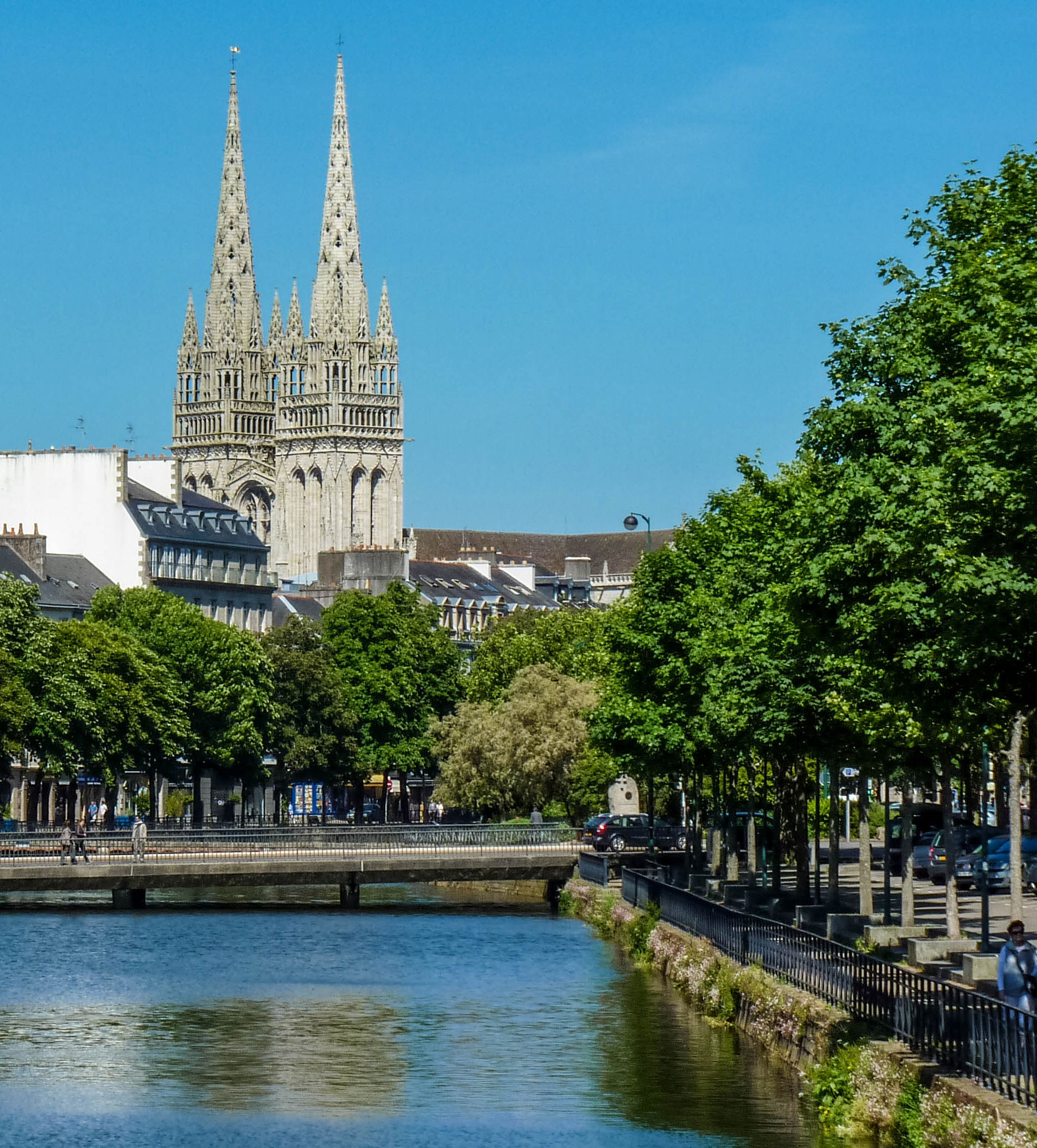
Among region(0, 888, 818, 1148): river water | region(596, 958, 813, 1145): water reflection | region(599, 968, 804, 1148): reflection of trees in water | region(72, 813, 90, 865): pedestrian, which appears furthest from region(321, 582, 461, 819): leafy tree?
region(599, 968, 804, 1148): reflection of trees in water

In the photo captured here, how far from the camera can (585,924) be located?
7231 centimetres

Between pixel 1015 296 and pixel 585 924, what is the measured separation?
43.3 m

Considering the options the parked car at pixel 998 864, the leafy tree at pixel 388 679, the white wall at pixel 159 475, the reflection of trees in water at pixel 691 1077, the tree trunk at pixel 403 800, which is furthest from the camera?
the white wall at pixel 159 475

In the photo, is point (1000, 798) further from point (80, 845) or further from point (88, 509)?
point (88, 509)

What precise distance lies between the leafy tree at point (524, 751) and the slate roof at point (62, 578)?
101ft

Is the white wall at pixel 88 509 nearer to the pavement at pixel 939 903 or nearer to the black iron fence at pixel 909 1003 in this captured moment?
the pavement at pixel 939 903

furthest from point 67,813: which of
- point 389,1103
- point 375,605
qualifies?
point 389,1103

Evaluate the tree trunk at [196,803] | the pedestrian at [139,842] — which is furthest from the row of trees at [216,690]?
the pedestrian at [139,842]

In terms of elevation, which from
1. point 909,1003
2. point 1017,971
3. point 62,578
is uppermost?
point 62,578

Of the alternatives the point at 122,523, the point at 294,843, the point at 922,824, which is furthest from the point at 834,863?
the point at 122,523

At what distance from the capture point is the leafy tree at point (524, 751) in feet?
347

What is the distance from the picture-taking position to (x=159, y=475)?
16138cm

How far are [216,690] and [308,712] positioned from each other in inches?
578

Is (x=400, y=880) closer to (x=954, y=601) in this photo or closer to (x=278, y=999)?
(x=278, y=999)
